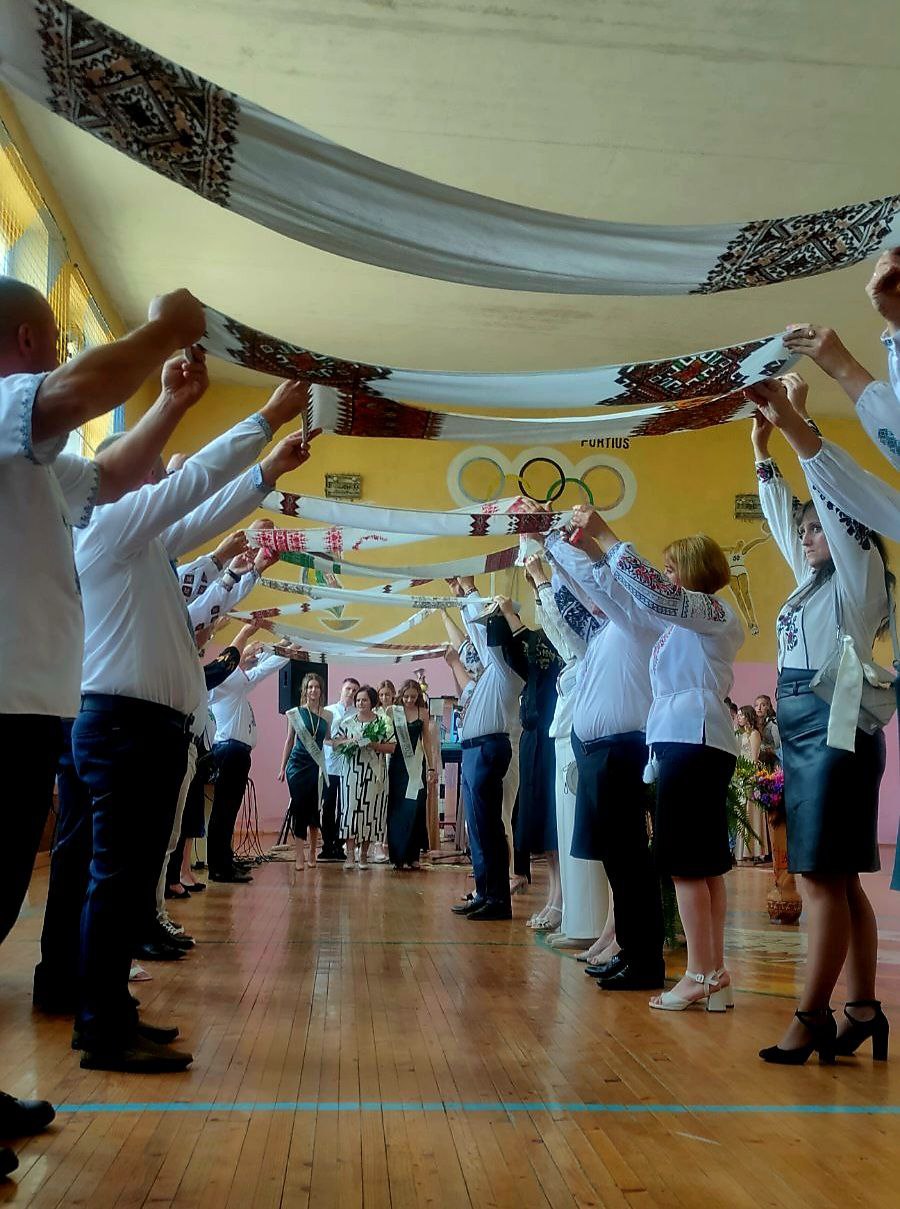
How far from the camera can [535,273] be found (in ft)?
8.66

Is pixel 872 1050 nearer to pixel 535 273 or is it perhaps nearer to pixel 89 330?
pixel 535 273

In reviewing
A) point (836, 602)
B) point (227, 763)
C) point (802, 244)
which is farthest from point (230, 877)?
point (802, 244)

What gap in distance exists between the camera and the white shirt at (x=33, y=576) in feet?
6.05

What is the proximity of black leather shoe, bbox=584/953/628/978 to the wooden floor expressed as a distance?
2.9 inches

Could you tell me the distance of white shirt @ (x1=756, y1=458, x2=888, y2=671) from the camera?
294cm

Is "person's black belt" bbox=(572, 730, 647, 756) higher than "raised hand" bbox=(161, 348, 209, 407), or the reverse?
"raised hand" bbox=(161, 348, 209, 407)

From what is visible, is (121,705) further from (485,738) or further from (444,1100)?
(485,738)

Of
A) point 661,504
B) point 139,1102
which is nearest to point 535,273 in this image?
point 139,1102

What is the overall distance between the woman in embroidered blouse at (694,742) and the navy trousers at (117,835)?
1472 mm

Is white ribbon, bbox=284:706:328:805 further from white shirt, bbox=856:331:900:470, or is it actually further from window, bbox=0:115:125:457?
white shirt, bbox=856:331:900:470

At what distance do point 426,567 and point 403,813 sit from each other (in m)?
3.33

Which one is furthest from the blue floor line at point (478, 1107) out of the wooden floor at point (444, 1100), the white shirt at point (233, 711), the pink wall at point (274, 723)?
the pink wall at point (274, 723)

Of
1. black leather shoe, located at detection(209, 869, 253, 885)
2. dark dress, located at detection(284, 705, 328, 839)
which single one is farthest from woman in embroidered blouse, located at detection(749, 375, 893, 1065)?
dark dress, located at detection(284, 705, 328, 839)

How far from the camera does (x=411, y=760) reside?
9.46 metres
